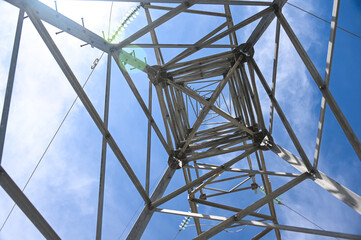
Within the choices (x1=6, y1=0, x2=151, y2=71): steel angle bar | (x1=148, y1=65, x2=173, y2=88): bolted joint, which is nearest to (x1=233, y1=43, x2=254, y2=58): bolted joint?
(x1=148, y1=65, x2=173, y2=88): bolted joint

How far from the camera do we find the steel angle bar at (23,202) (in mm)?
4535

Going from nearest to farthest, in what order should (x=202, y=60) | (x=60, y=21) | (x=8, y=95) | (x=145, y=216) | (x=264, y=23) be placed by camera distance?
1. (x=8, y=95)
2. (x=60, y=21)
3. (x=145, y=216)
4. (x=264, y=23)
5. (x=202, y=60)

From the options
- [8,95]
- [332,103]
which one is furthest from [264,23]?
[8,95]

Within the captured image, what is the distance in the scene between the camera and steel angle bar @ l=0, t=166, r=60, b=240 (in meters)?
4.54

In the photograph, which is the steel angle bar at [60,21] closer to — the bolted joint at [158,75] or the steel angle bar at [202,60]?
the bolted joint at [158,75]

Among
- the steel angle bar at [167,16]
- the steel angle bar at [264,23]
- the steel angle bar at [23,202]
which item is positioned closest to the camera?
the steel angle bar at [23,202]

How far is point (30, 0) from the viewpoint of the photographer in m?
5.92

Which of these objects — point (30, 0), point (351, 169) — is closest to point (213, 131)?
point (30, 0)

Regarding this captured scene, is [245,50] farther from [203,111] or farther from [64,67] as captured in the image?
[64,67]

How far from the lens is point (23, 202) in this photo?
4723mm

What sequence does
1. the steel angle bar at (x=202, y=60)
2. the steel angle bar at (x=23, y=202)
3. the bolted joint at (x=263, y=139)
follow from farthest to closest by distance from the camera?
the steel angle bar at (x=202, y=60)
the bolted joint at (x=263, y=139)
the steel angle bar at (x=23, y=202)

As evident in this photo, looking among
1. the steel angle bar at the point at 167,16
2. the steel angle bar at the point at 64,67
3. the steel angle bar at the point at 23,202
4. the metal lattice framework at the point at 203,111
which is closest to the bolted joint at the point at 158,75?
the metal lattice framework at the point at 203,111

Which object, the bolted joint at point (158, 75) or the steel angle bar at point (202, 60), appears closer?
the bolted joint at point (158, 75)

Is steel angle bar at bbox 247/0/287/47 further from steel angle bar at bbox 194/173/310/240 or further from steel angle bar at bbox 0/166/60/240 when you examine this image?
steel angle bar at bbox 0/166/60/240
